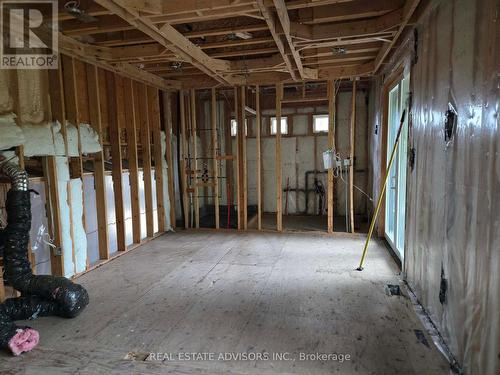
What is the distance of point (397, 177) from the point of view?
4281 millimetres

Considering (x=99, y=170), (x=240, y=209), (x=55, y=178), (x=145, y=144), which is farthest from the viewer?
(x=240, y=209)

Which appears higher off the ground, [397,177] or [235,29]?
[235,29]

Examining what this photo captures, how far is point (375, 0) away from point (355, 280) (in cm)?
281

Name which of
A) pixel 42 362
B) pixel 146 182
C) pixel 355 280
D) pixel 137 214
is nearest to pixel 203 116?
pixel 146 182

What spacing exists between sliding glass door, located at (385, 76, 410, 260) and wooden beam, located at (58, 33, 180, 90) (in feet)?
11.9

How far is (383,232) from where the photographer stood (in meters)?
5.15

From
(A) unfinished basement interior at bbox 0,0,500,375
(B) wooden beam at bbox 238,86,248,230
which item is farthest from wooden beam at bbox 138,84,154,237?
(B) wooden beam at bbox 238,86,248,230

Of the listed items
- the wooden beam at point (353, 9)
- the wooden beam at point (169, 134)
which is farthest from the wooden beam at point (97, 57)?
the wooden beam at point (353, 9)

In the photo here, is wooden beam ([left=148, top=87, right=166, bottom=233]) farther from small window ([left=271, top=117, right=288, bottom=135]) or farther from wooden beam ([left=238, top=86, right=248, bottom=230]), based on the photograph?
small window ([left=271, top=117, right=288, bottom=135])

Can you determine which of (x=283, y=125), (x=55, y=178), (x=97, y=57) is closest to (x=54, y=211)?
(x=55, y=178)

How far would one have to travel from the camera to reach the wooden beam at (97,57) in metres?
3.53

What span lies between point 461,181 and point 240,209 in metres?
4.21

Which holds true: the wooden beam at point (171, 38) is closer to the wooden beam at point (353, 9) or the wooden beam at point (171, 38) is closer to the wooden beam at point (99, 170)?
the wooden beam at point (99, 170)

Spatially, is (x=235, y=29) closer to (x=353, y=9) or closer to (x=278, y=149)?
(x=353, y=9)
